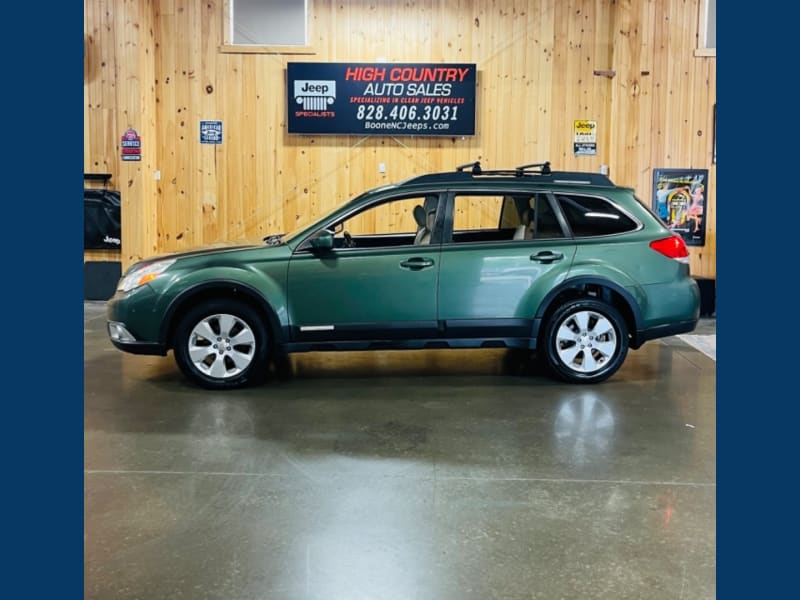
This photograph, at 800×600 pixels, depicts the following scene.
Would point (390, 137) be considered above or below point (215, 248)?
above

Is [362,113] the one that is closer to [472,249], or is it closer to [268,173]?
[268,173]

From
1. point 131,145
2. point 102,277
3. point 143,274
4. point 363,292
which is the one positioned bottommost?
point 102,277

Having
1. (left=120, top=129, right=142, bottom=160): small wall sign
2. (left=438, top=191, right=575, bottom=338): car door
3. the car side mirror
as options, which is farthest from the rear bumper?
(left=120, top=129, right=142, bottom=160): small wall sign

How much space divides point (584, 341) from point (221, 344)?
282cm

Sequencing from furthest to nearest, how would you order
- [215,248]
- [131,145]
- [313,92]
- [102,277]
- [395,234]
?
1. [102,277]
2. [313,92]
3. [131,145]
4. [395,234]
5. [215,248]

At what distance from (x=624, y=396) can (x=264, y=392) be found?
272cm

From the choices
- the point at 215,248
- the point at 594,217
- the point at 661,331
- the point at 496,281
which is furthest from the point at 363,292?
the point at 661,331

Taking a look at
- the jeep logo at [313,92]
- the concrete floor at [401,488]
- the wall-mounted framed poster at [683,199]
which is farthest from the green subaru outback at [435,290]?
the jeep logo at [313,92]

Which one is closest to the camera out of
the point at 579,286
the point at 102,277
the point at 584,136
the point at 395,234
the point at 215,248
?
the point at 579,286

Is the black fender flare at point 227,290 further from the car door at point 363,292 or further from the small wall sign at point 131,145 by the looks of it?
Answer: the small wall sign at point 131,145

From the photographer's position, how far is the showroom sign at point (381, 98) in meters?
10.2

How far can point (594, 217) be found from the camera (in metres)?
6.15

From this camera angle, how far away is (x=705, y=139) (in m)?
10.1

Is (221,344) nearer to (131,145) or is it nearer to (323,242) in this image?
(323,242)
